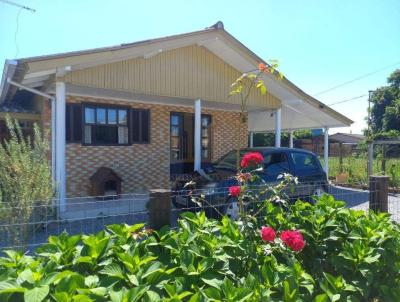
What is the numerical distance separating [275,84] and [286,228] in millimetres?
8164

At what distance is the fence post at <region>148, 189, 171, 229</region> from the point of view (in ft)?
9.64

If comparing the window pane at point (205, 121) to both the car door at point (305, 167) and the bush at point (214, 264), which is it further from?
the bush at point (214, 264)

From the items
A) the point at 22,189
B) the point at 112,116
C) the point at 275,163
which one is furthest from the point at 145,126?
the point at 22,189

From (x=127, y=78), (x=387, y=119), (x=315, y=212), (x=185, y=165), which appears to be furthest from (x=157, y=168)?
(x=387, y=119)

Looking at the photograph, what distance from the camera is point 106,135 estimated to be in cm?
975

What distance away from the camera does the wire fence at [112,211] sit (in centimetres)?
357

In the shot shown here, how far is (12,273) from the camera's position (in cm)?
183

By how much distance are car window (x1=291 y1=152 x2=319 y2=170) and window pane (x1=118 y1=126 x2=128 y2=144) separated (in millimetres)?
4932

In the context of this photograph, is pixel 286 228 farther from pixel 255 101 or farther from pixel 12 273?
pixel 255 101

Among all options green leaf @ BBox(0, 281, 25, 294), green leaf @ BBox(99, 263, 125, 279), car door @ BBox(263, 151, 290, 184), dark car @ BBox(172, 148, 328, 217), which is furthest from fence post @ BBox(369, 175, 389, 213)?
green leaf @ BBox(0, 281, 25, 294)

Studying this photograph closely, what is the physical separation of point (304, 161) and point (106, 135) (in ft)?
18.2

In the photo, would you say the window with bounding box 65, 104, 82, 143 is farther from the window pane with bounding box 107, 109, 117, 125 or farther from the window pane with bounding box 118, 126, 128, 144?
the window pane with bounding box 118, 126, 128, 144

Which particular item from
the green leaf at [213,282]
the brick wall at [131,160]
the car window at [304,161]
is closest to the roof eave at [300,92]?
the car window at [304,161]

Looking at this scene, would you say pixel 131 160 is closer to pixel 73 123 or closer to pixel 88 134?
pixel 88 134
